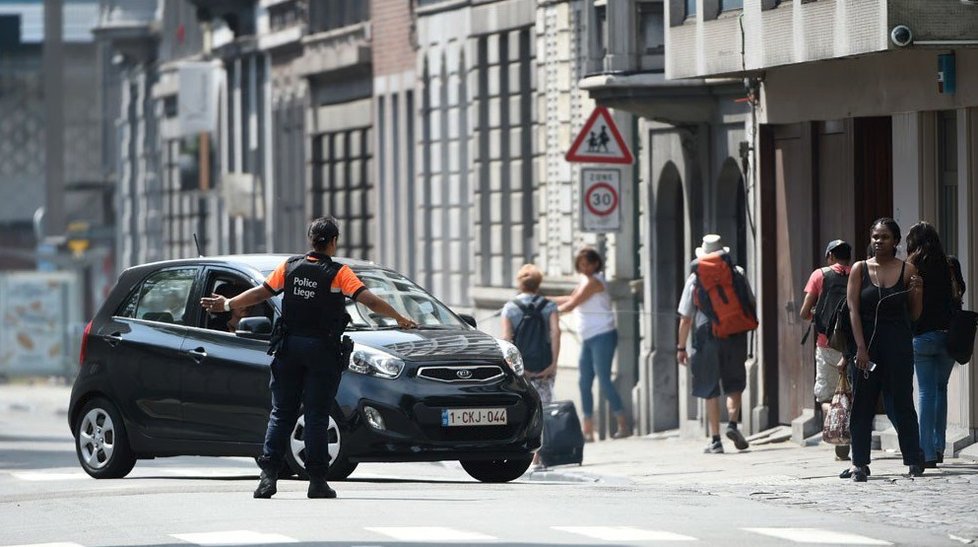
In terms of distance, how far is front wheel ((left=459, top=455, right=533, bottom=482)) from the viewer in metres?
19.9

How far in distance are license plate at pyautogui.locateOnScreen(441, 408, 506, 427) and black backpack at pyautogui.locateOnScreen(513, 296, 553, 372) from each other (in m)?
4.93

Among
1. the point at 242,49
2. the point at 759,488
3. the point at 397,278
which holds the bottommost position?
the point at 759,488

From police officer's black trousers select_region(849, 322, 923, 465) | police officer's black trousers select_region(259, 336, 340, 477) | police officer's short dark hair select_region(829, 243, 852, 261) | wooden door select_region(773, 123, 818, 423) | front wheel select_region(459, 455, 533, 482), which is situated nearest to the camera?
police officer's black trousers select_region(259, 336, 340, 477)

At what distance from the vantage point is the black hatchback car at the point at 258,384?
18.8 meters

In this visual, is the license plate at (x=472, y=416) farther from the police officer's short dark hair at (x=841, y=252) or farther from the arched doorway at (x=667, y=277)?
the arched doorway at (x=667, y=277)

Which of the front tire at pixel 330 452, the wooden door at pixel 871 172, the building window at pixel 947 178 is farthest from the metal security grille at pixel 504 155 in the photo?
the front tire at pixel 330 452

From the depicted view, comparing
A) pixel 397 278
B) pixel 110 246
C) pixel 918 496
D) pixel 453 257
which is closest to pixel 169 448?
pixel 397 278

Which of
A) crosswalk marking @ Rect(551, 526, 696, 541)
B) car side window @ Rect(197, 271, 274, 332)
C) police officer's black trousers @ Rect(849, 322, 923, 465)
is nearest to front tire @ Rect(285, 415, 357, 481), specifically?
car side window @ Rect(197, 271, 274, 332)

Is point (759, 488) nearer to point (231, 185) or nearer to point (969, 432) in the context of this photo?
point (969, 432)

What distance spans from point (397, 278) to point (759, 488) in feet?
10.2

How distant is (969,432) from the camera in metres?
21.3

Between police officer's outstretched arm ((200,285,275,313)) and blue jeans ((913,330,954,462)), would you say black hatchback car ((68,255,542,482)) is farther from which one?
blue jeans ((913,330,954,462))

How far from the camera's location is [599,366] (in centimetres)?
2855

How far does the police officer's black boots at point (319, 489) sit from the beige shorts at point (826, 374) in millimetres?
4860
